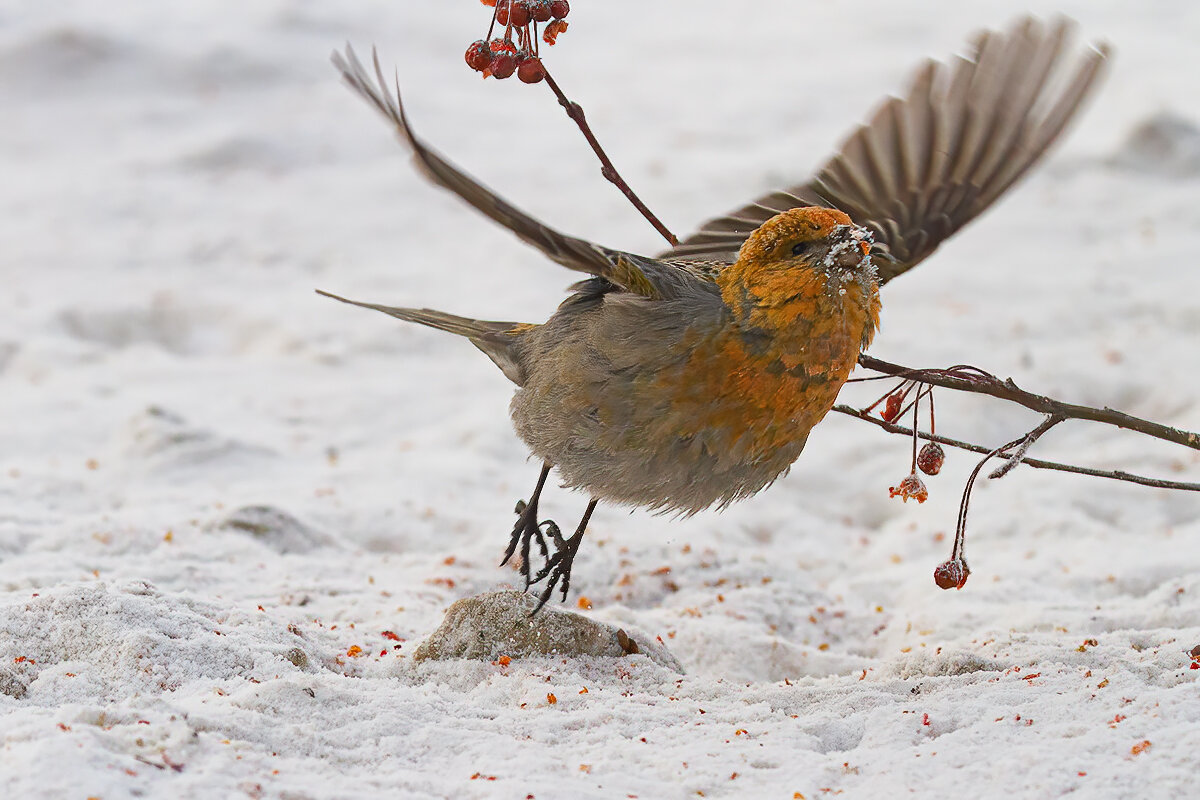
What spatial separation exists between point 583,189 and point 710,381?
527cm

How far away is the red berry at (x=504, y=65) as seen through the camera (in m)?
2.84

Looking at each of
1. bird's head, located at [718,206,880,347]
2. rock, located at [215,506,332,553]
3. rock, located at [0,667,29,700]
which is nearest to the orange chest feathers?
bird's head, located at [718,206,880,347]

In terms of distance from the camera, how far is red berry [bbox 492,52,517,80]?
9.33 ft

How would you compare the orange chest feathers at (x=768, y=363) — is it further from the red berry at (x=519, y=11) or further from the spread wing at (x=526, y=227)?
the red berry at (x=519, y=11)

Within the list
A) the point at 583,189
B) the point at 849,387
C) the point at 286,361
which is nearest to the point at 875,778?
the point at 849,387

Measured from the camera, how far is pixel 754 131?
8.77m

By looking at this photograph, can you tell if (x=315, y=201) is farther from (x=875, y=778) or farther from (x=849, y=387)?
(x=875, y=778)

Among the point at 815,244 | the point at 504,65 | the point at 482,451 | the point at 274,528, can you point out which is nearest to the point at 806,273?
the point at 815,244

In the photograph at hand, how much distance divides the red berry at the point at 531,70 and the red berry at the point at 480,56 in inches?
3.3

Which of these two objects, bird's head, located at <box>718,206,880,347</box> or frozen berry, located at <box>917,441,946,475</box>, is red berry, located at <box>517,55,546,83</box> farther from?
frozen berry, located at <box>917,441,946,475</box>

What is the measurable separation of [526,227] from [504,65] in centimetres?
54

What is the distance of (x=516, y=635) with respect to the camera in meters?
3.34

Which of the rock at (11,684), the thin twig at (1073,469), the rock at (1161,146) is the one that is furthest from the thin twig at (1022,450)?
the rock at (1161,146)

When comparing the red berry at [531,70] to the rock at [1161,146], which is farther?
the rock at [1161,146]
